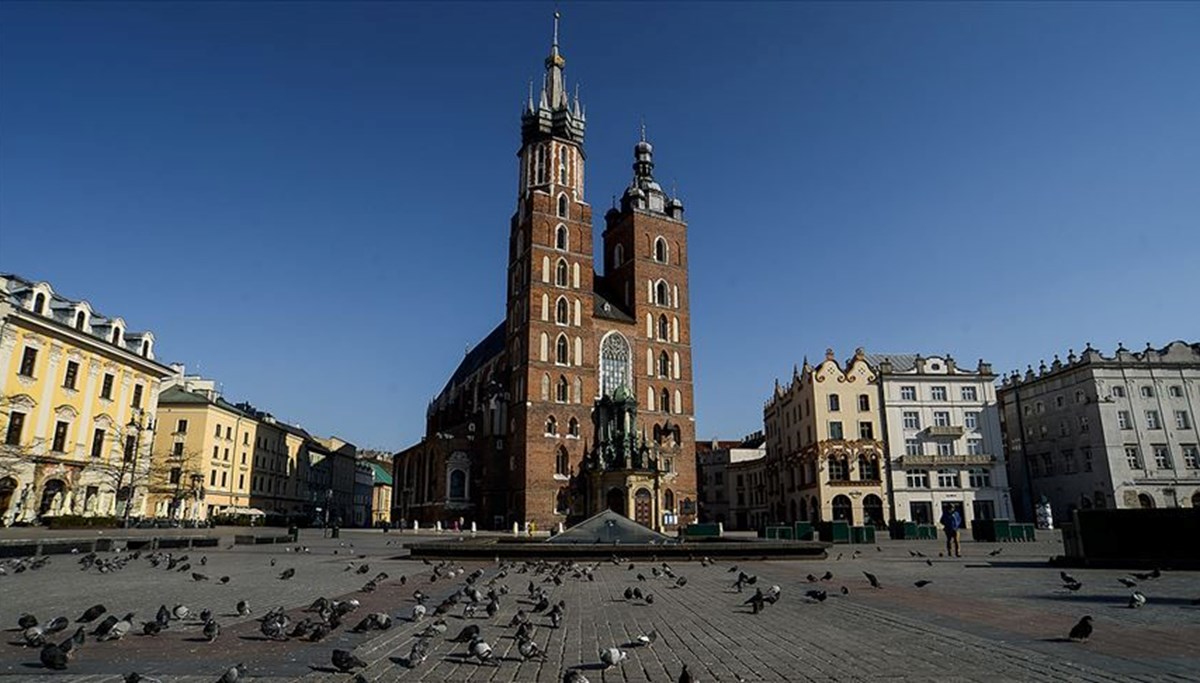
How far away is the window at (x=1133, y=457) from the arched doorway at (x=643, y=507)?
35091 millimetres

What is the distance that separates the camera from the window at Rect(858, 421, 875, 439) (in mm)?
54312

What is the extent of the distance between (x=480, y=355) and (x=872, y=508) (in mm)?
46864

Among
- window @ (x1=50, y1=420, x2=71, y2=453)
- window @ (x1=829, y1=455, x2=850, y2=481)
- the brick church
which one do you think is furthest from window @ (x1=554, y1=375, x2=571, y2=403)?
window @ (x1=50, y1=420, x2=71, y2=453)

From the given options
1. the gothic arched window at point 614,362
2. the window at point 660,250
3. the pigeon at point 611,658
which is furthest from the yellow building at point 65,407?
the window at point 660,250

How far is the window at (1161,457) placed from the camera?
50125 mm

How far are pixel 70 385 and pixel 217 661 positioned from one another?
44.8 meters

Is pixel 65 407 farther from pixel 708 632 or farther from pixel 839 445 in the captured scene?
pixel 839 445

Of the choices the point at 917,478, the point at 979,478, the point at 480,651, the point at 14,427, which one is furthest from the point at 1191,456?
the point at 14,427

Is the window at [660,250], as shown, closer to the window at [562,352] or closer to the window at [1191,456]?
the window at [562,352]

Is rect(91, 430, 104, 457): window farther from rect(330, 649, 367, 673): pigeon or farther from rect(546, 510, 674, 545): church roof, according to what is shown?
rect(330, 649, 367, 673): pigeon

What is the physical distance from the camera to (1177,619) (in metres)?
8.66

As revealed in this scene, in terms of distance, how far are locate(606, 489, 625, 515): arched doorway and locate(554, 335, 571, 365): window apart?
13.0 meters

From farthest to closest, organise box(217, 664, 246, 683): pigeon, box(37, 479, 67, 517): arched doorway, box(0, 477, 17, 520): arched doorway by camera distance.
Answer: box(37, 479, 67, 517): arched doorway
box(0, 477, 17, 520): arched doorway
box(217, 664, 246, 683): pigeon

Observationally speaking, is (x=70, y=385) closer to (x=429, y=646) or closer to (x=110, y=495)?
(x=110, y=495)
